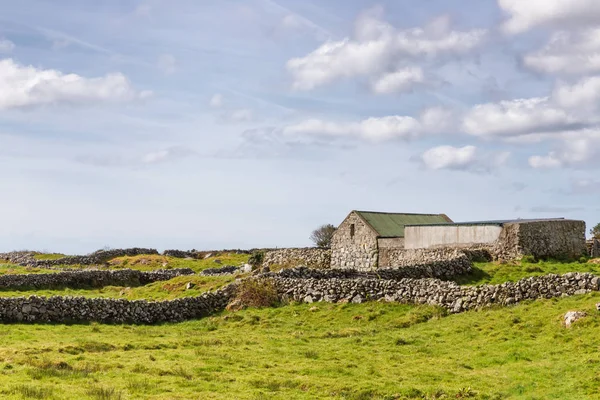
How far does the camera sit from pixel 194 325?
109ft

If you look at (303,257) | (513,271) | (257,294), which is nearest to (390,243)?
(303,257)

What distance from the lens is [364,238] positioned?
53250 millimetres

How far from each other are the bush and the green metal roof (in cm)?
1734

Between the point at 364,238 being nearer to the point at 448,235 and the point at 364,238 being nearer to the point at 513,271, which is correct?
the point at 448,235

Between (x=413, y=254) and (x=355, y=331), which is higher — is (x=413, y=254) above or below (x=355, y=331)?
above

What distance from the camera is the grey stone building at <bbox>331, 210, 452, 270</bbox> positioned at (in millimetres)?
52281

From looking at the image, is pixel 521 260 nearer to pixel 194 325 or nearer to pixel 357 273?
pixel 357 273

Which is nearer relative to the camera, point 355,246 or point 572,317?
point 572,317

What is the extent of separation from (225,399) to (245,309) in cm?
1809

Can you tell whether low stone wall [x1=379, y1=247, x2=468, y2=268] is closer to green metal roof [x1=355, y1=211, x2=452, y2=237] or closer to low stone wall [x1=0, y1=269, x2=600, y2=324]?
green metal roof [x1=355, y1=211, x2=452, y2=237]

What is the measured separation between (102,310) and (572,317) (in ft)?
69.4

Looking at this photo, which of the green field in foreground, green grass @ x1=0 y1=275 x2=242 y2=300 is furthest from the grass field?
green grass @ x1=0 y1=275 x2=242 y2=300

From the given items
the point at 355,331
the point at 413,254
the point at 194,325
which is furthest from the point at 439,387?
the point at 413,254

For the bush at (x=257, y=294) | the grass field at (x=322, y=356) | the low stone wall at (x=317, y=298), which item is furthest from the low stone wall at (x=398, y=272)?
the grass field at (x=322, y=356)
